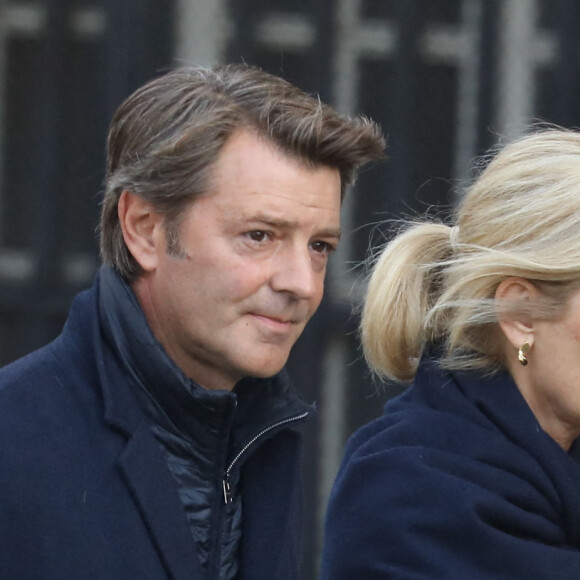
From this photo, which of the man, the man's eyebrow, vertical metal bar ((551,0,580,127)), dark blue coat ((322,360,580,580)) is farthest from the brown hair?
vertical metal bar ((551,0,580,127))

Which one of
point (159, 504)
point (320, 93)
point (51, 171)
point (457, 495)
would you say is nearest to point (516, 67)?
point (320, 93)

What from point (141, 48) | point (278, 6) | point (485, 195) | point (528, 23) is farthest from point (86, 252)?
point (485, 195)

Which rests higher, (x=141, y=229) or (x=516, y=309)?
(x=141, y=229)

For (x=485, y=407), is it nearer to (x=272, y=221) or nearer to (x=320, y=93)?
(x=272, y=221)

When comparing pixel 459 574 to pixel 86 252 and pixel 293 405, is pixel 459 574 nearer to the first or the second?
pixel 293 405

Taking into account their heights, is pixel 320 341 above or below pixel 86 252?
below

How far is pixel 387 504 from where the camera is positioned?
92.5 inches

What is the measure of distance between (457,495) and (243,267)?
1.85 feet

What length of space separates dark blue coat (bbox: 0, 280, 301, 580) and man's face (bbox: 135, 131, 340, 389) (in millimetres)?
158

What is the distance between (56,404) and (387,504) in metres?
0.61

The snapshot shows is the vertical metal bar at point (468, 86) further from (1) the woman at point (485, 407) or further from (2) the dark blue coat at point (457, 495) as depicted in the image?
(2) the dark blue coat at point (457, 495)

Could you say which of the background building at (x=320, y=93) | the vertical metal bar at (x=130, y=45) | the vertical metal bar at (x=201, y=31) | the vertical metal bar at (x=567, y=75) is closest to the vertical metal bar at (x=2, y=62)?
the background building at (x=320, y=93)

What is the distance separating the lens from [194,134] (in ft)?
8.21

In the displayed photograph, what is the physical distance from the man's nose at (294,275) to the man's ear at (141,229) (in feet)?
0.75
